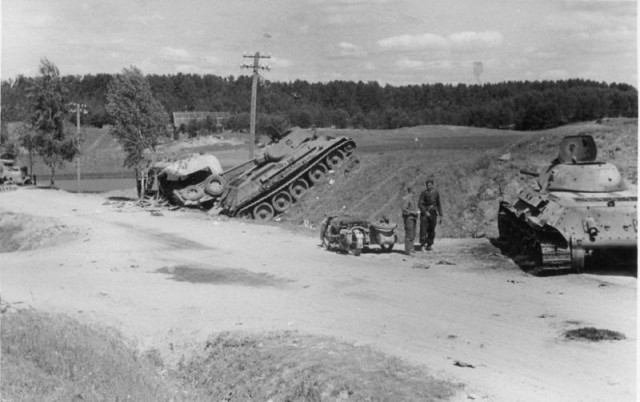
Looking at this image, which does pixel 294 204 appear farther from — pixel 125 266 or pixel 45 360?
pixel 45 360

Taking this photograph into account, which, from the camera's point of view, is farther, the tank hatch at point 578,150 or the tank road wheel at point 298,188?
the tank road wheel at point 298,188

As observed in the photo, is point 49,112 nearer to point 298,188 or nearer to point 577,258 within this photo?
point 298,188

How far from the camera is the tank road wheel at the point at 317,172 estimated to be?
93.4 ft

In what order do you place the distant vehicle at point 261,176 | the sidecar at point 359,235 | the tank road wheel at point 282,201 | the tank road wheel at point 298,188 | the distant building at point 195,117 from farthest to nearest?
the distant building at point 195,117 → the tank road wheel at point 298,188 → the tank road wheel at point 282,201 → the distant vehicle at point 261,176 → the sidecar at point 359,235

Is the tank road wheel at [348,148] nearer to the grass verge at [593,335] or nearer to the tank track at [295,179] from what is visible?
the tank track at [295,179]

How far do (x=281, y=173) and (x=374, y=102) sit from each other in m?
80.2

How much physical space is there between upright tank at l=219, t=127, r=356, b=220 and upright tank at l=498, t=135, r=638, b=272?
10872 millimetres

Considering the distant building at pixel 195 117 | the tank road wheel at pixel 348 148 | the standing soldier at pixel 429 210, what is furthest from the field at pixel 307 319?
the distant building at pixel 195 117

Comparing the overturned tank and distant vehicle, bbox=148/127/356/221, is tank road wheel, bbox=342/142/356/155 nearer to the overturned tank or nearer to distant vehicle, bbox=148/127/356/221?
distant vehicle, bbox=148/127/356/221

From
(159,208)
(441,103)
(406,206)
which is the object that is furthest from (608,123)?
(441,103)

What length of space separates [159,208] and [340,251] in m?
13.4

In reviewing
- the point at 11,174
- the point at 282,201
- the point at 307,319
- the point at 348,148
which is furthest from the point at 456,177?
the point at 11,174

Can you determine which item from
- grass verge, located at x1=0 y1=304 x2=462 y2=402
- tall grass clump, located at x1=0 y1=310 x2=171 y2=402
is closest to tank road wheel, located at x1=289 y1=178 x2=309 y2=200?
tall grass clump, located at x1=0 y1=310 x2=171 y2=402

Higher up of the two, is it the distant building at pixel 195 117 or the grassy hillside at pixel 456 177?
the distant building at pixel 195 117
